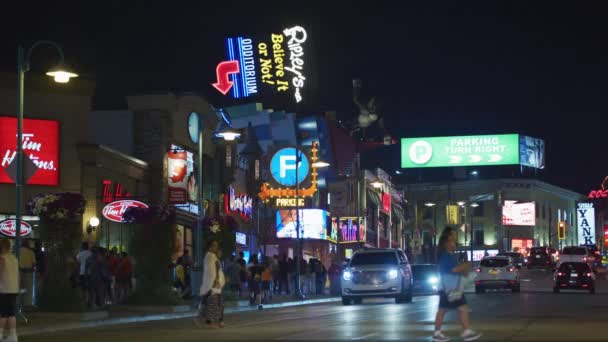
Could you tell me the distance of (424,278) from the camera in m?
50.1

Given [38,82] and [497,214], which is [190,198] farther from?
[497,214]

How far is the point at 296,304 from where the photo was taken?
40969 millimetres

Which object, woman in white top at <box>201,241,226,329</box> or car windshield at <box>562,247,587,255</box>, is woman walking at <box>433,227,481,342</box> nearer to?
woman in white top at <box>201,241,226,329</box>

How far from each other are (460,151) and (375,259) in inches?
3441

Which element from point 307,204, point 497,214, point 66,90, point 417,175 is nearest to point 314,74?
point 307,204

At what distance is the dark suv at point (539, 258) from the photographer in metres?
91.2

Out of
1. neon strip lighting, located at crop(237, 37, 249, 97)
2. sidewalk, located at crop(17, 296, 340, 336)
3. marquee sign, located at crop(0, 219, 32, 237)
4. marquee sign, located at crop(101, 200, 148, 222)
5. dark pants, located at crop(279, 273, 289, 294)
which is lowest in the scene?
sidewalk, located at crop(17, 296, 340, 336)

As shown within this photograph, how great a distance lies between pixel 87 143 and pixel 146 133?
24.6 feet

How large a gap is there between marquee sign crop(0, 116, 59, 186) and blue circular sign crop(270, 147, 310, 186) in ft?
77.3

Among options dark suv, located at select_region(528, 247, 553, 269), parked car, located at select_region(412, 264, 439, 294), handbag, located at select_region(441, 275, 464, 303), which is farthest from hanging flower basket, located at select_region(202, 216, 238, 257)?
dark suv, located at select_region(528, 247, 553, 269)

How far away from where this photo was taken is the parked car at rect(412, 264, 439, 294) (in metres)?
50.0

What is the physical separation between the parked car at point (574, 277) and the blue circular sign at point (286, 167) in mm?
18172

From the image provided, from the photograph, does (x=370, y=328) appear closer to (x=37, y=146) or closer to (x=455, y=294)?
(x=455, y=294)

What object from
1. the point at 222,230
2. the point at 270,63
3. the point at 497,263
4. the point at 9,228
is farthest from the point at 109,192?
the point at 270,63
